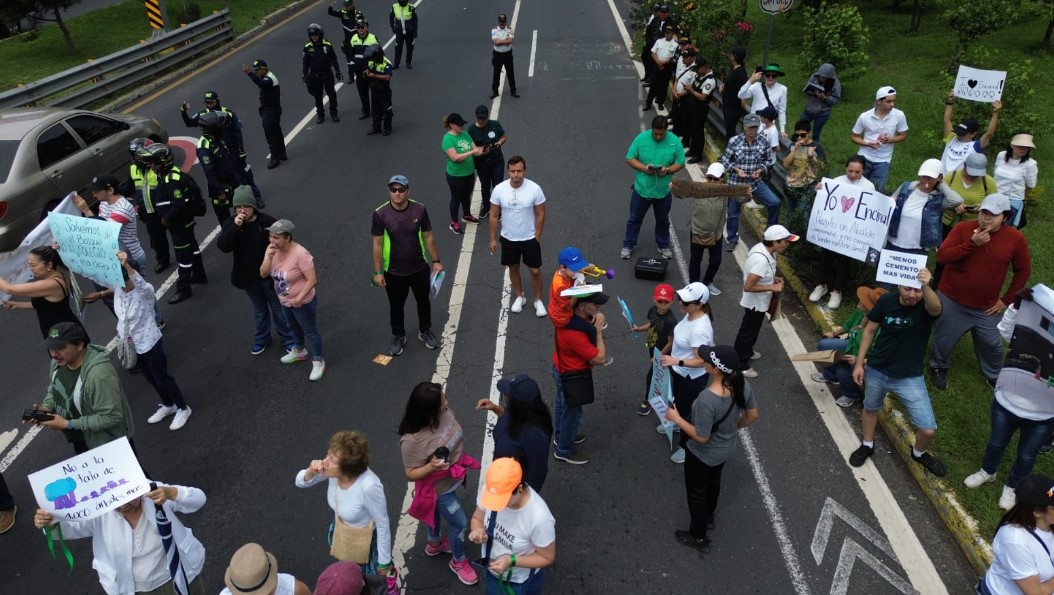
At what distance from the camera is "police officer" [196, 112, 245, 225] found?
902 centimetres

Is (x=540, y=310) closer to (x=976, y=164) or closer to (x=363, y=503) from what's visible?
(x=363, y=503)

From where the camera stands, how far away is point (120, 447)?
4.01 meters

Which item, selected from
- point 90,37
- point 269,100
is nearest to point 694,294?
point 269,100

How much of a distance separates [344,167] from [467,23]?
1229cm

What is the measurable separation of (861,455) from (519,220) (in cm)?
413

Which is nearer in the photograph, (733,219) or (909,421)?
(909,421)

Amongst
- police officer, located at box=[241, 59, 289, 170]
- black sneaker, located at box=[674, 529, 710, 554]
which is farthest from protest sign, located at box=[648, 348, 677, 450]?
police officer, located at box=[241, 59, 289, 170]

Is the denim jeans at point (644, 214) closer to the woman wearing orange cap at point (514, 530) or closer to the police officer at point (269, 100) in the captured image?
the woman wearing orange cap at point (514, 530)

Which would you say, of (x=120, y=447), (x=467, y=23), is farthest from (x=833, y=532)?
(x=467, y=23)

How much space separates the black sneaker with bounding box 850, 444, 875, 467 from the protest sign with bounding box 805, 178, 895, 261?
2361 mm

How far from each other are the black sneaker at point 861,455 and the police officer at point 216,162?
25.7ft

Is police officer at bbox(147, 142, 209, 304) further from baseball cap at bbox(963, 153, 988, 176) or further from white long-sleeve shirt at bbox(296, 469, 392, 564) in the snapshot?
baseball cap at bbox(963, 153, 988, 176)

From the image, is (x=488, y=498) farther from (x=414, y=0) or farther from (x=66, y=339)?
(x=414, y=0)

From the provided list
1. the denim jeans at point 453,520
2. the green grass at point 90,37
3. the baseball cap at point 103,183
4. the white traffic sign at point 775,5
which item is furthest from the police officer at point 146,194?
the green grass at point 90,37
